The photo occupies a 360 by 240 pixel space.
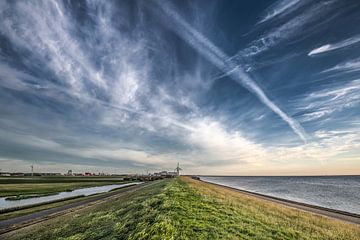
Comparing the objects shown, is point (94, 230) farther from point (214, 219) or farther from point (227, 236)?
point (227, 236)

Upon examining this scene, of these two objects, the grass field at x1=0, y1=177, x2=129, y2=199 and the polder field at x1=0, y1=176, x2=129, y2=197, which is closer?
the grass field at x1=0, y1=177, x2=129, y2=199

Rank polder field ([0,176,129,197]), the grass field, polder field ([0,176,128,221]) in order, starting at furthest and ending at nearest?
1. polder field ([0,176,129,197])
2. the grass field
3. polder field ([0,176,128,221])

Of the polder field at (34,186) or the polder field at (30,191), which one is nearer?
the polder field at (30,191)

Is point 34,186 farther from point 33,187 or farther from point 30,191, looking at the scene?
point 30,191

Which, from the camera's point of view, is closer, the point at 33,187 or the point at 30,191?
the point at 30,191

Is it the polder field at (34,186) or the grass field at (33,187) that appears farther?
the polder field at (34,186)

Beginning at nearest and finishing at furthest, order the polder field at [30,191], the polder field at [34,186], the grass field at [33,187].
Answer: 1. the polder field at [30,191]
2. the grass field at [33,187]
3. the polder field at [34,186]

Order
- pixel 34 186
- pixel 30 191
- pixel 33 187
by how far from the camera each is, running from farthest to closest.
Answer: pixel 34 186, pixel 33 187, pixel 30 191

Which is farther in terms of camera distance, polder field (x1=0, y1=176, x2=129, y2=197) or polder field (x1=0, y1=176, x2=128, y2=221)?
polder field (x1=0, y1=176, x2=129, y2=197)

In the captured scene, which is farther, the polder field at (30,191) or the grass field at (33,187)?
the grass field at (33,187)

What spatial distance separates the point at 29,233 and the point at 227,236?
15.3 metres

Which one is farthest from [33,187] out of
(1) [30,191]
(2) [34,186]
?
(1) [30,191]

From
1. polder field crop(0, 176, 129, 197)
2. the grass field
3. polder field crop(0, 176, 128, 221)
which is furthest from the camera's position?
polder field crop(0, 176, 129, 197)

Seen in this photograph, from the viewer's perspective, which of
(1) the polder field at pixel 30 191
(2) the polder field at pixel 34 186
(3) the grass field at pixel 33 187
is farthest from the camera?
(2) the polder field at pixel 34 186
